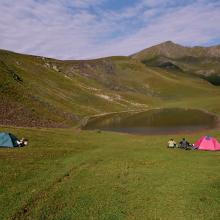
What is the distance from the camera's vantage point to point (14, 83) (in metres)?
109

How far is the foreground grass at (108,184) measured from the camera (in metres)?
23.4

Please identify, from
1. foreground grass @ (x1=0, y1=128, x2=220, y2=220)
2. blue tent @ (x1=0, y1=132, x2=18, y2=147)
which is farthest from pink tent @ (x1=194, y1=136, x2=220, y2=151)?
blue tent @ (x1=0, y1=132, x2=18, y2=147)

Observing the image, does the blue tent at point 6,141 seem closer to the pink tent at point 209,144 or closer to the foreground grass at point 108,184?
the foreground grass at point 108,184

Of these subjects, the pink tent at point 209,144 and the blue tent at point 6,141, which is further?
the pink tent at point 209,144

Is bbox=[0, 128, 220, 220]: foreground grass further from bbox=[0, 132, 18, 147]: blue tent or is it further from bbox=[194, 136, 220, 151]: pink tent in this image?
bbox=[194, 136, 220, 151]: pink tent

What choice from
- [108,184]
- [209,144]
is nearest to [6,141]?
[108,184]

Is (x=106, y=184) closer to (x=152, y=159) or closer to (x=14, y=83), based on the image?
(x=152, y=159)

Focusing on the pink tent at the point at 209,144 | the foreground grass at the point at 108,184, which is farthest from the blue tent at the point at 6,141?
the pink tent at the point at 209,144

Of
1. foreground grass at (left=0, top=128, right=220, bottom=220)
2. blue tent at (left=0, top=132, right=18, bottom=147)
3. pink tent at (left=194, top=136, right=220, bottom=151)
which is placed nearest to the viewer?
foreground grass at (left=0, top=128, right=220, bottom=220)

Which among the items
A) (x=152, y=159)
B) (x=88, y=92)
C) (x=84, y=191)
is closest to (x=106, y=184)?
(x=84, y=191)

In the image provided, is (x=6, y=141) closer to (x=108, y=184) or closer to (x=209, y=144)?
(x=108, y=184)

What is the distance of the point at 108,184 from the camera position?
96.8ft

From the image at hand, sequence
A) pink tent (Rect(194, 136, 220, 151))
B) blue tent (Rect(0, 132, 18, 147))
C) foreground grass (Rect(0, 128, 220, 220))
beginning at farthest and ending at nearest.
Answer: pink tent (Rect(194, 136, 220, 151)), blue tent (Rect(0, 132, 18, 147)), foreground grass (Rect(0, 128, 220, 220))

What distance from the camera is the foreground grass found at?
76.8 feet
